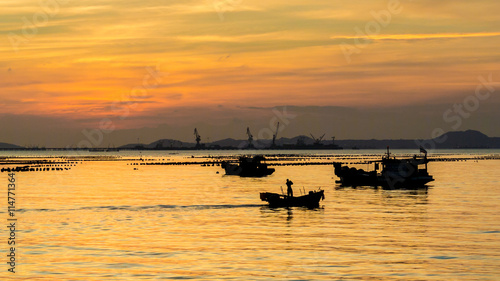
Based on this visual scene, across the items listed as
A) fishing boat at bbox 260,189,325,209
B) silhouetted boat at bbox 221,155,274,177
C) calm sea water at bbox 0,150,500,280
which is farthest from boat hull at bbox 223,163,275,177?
fishing boat at bbox 260,189,325,209

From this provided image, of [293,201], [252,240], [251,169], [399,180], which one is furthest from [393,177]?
[252,240]

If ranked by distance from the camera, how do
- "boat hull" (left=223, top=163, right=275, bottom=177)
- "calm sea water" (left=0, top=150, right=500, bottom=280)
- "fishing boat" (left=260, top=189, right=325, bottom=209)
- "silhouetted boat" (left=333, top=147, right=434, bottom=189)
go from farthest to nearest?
"boat hull" (left=223, top=163, right=275, bottom=177)
"silhouetted boat" (left=333, top=147, right=434, bottom=189)
"fishing boat" (left=260, top=189, right=325, bottom=209)
"calm sea water" (left=0, top=150, right=500, bottom=280)

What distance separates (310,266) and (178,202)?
40.3 m

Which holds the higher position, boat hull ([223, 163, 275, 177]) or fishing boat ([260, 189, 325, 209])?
boat hull ([223, 163, 275, 177])

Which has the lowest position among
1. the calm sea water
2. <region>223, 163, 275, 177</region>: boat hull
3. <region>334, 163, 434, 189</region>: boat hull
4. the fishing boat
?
the calm sea water

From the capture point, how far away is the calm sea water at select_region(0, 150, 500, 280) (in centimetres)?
3334

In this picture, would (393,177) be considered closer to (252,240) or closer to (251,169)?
(251,169)

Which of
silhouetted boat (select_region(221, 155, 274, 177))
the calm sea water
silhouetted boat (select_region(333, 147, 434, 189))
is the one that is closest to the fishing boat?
the calm sea water

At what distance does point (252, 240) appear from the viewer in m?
43.8

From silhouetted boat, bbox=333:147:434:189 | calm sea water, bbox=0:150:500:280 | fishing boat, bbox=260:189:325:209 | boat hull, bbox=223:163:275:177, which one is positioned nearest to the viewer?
calm sea water, bbox=0:150:500:280

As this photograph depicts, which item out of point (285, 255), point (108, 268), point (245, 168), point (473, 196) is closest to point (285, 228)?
point (285, 255)

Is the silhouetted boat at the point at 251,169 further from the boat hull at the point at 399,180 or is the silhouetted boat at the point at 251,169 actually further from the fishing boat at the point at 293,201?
the fishing boat at the point at 293,201

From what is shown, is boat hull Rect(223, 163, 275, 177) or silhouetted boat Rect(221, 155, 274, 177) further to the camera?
silhouetted boat Rect(221, 155, 274, 177)

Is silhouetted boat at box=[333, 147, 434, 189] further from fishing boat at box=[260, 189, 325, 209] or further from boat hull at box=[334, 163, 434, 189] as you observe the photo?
fishing boat at box=[260, 189, 325, 209]
